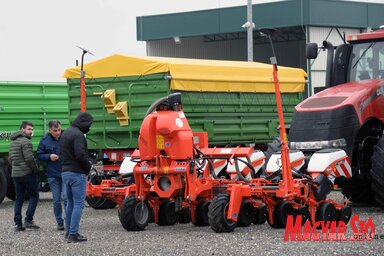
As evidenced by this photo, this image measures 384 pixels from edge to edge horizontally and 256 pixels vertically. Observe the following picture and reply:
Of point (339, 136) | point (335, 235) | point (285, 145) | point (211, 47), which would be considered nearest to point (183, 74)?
point (339, 136)

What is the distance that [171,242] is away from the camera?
1217 centimetres

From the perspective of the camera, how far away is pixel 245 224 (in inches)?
529

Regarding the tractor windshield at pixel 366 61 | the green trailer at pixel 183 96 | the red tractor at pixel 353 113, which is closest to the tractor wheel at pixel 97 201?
the green trailer at pixel 183 96

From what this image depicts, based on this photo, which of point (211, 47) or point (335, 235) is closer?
point (335, 235)

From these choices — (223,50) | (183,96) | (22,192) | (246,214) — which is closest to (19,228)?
(22,192)

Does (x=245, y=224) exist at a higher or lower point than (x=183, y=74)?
lower

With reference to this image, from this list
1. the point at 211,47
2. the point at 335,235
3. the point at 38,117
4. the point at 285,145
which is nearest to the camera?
the point at 335,235

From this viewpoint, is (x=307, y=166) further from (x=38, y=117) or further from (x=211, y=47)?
(x=211, y=47)

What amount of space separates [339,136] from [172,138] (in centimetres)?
272

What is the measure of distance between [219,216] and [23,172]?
318 centimetres

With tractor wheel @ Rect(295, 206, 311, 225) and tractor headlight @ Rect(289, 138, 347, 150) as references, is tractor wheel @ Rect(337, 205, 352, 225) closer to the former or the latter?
tractor wheel @ Rect(295, 206, 311, 225)

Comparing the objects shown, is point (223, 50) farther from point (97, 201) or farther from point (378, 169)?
point (378, 169)

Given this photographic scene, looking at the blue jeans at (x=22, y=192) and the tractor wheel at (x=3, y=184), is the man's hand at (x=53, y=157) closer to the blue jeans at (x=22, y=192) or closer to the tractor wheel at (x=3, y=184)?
the blue jeans at (x=22, y=192)

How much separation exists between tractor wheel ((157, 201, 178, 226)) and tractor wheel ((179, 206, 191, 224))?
154 millimetres
